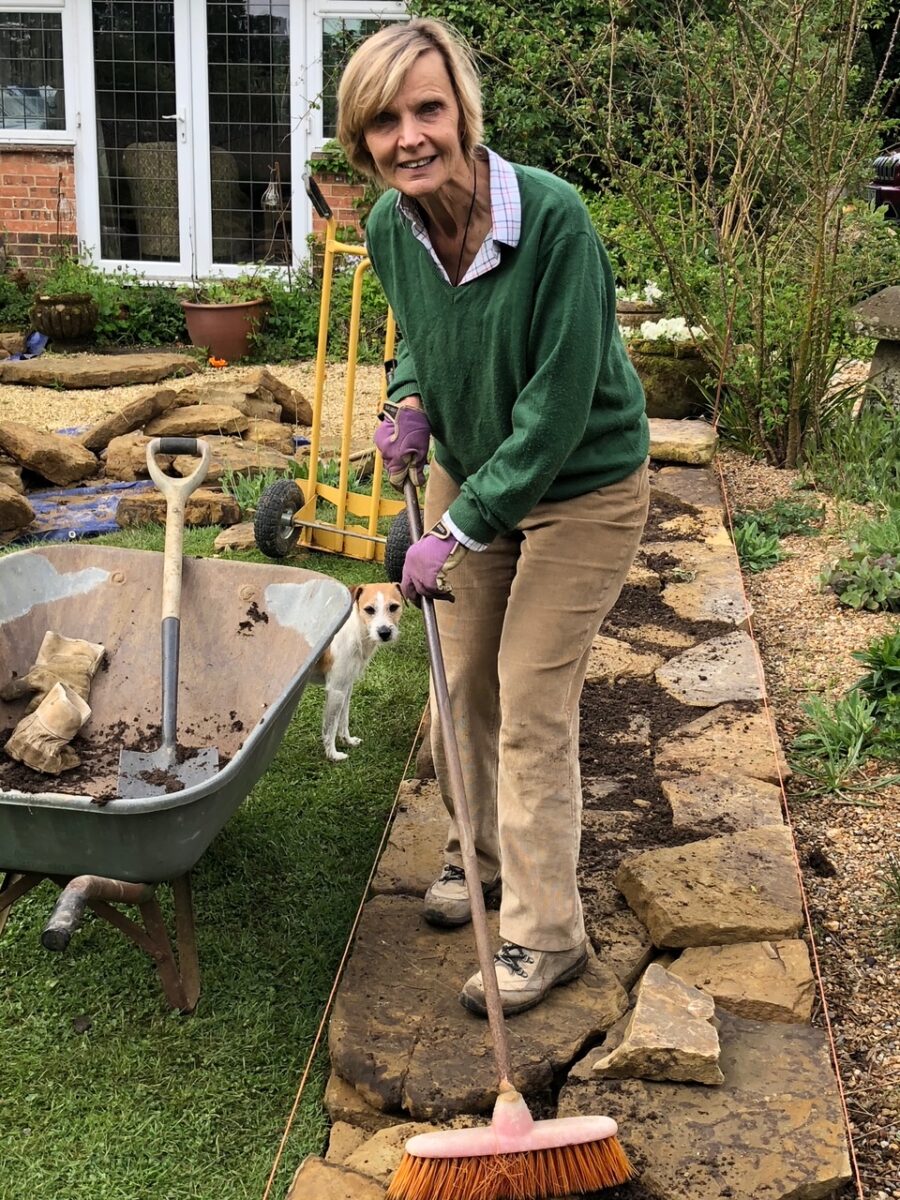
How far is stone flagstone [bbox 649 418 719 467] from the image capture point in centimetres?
639

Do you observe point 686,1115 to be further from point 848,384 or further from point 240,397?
point 240,397

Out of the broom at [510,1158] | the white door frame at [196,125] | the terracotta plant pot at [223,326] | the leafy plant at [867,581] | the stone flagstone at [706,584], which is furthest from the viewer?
the white door frame at [196,125]

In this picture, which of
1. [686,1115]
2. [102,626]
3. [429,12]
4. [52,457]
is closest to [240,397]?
[52,457]

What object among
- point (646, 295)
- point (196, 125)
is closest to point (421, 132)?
point (646, 295)

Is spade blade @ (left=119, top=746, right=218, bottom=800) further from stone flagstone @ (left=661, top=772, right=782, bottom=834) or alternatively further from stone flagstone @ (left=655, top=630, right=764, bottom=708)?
stone flagstone @ (left=655, top=630, right=764, bottom=708)

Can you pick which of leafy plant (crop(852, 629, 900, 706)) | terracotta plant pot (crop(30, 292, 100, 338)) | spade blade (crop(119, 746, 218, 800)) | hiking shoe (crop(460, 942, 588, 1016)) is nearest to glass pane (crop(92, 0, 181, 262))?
terracotta plant pot (crop(30, 292, 100, 338))

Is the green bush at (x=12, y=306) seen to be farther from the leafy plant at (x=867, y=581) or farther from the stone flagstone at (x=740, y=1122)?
the stone flagstone at (x=740, y=1122)

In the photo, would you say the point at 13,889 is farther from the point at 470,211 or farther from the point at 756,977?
the point at 470,211

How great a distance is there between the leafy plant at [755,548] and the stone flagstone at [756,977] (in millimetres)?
2954

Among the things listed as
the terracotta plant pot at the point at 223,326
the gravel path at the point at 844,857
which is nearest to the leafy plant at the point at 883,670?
the gravel path at the point at 844,857

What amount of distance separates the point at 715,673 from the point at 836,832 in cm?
89

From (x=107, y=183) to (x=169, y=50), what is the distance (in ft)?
4.27

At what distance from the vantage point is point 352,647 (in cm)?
398

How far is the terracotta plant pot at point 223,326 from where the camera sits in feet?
34.5
